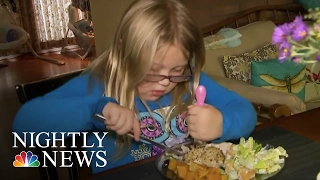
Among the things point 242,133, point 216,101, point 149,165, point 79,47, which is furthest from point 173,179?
point 79,47

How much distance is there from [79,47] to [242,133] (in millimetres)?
5495

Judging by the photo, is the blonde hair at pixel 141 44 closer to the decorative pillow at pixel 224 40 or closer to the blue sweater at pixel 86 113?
the blue sweater at pixel 86 113

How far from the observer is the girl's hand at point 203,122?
923mm

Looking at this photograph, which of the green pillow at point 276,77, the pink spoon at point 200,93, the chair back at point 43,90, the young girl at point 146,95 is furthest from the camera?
the green pillow at point 276,77

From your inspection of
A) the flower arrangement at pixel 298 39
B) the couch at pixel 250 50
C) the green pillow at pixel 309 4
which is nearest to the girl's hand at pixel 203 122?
the flower arrangement at pixel 298 39

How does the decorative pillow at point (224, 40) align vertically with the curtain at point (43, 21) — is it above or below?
above

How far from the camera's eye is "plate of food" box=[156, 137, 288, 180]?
2.85 ft

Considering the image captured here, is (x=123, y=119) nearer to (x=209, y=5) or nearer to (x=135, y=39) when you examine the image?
(x=135, y=39)

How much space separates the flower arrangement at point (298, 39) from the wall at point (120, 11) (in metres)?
2.28

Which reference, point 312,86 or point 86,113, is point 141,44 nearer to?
point 86,113

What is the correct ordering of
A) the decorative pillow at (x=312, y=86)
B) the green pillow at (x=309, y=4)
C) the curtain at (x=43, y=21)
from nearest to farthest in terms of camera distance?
the decorative pillow at (x=312, y=86), the green pillow at (x=309, y=4), the curtain at (x=43, y=21)

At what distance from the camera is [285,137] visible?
42.9 inches

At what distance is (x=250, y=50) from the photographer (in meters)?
2.52

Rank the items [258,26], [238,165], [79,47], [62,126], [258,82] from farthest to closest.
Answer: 1. [79,47]
2. [258,26]
3. [258,82]
4. [62,126]
5. [238,165]
